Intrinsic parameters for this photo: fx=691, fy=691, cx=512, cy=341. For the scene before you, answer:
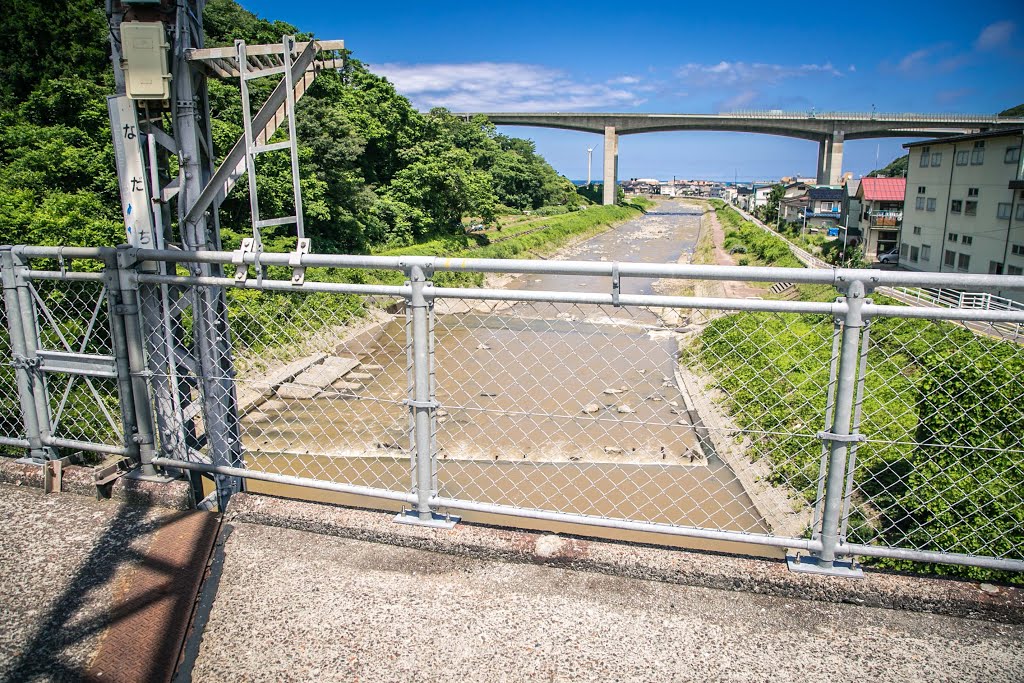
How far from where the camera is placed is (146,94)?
328 centimetres

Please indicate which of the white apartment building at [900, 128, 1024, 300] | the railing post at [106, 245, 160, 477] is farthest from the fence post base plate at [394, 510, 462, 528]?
the white apartment building at [900, 128, 1024, 300]

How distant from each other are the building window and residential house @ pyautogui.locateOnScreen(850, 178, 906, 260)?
10363 mm

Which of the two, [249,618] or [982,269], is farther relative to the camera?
[982,269]

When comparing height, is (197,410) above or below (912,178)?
below

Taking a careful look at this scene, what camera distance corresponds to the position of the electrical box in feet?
10.6

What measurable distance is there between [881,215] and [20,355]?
47.9 metres

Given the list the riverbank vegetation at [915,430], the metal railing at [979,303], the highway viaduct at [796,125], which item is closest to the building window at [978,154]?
the metal railing at [979,303]

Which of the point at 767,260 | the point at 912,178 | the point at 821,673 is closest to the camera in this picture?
the point at 821,673

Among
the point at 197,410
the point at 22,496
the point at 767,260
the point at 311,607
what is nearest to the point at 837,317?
the point at 311,607

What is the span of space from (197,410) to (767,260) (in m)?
41.5

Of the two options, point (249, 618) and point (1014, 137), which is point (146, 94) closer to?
point (249, 618)

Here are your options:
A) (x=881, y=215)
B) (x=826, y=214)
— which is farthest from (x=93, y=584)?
(x=826, y=214)

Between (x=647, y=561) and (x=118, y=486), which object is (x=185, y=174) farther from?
(x=647, y=561)

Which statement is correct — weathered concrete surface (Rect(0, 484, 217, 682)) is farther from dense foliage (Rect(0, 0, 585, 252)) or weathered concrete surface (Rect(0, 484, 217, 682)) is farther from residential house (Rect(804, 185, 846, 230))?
residential house (Rect(804, 185, 846, 230))
